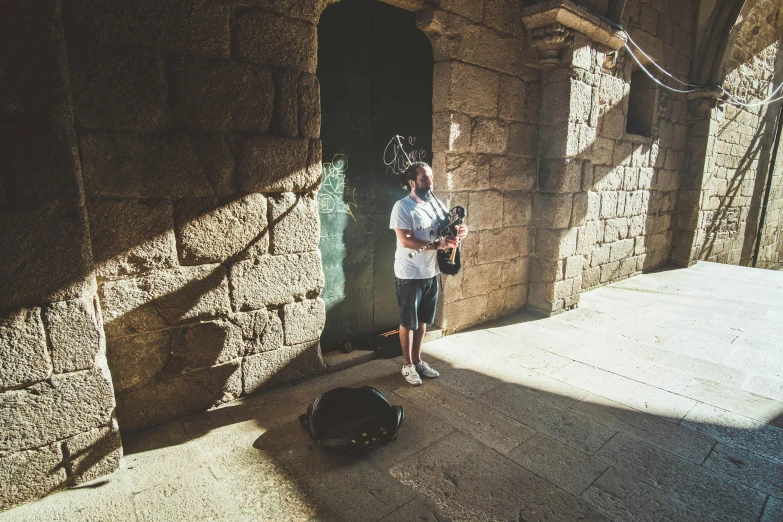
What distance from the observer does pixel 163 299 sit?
2375mm

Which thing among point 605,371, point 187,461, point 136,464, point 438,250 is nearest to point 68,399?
point 136,464

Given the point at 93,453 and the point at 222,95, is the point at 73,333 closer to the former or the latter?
the point at 93,453

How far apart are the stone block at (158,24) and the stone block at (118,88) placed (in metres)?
0.07

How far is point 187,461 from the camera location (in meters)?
2.16

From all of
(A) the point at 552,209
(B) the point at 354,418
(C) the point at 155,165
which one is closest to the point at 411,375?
(B) the point at 354,418

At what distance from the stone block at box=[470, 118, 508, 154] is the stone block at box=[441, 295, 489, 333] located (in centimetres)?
150

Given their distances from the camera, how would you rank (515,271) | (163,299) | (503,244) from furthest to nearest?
(515,271) → (503,244) → (163,299)

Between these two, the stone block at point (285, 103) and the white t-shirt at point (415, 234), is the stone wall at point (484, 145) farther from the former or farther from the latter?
the stone block at point (285, 103)

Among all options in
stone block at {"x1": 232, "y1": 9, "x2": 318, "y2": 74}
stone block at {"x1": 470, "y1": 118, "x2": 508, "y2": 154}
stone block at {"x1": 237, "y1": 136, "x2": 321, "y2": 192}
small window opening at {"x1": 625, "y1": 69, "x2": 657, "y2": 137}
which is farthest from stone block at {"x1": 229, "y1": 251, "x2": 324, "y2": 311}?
small window opening at {"x1": 625, "y1": 69, "x2": 657, "y2": 137}

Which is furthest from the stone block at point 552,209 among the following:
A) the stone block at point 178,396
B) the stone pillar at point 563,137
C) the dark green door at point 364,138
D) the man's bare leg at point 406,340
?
the stone block at point 178,396

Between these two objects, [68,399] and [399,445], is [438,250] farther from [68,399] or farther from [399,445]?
[68,399]

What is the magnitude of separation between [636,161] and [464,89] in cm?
365

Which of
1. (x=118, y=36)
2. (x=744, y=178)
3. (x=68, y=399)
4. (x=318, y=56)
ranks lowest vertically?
(x=68, y=399)

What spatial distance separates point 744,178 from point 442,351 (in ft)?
27.8
